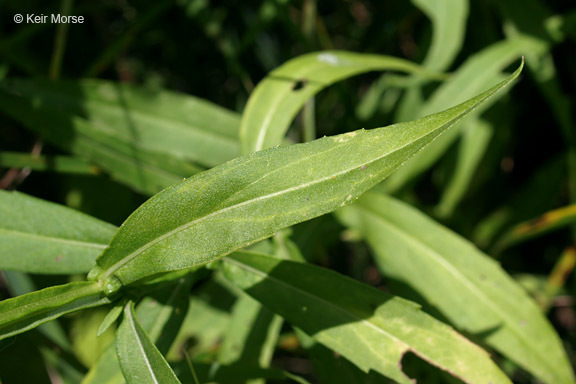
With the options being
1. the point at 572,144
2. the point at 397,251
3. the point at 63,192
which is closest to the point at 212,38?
the point at 63,192

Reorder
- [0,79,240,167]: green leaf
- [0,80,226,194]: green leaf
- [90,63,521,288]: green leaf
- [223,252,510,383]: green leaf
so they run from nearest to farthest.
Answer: [90,63,521,288]: green leaf < [223,252,510,383]: green leaf < [0,80,226,194]: green leaf < [0,79,240,167]: green leaf

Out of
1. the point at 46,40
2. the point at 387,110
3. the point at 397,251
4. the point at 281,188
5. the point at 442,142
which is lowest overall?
the point at 281,188

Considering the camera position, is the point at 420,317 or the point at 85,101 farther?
the point at 85,101

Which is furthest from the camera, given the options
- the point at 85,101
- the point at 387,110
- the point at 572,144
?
the point at 387,110

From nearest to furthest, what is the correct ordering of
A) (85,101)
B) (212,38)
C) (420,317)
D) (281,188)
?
(281,188)
(420,317)
(85,101)
(212,38)

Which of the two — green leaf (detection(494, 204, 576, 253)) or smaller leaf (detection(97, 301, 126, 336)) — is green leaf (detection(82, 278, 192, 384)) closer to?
smaller leaf (detection(97, 301, 126, 336))

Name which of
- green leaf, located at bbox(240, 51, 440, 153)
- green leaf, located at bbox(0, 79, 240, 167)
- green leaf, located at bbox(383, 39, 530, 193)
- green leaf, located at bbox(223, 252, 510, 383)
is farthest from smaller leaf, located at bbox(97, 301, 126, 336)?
green leaf, located at bbox(383, 39, 530, 193)

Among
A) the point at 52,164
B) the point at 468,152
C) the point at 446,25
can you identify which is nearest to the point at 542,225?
the point at 468,152

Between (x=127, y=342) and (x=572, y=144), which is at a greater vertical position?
(x=572, y=144)

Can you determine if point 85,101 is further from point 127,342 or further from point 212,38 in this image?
point 127,342
